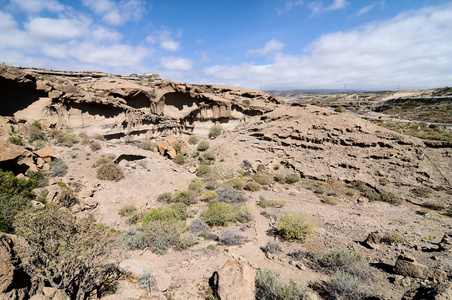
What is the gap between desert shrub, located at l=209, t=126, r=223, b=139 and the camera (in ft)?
69.7

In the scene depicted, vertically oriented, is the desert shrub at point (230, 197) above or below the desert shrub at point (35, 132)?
below

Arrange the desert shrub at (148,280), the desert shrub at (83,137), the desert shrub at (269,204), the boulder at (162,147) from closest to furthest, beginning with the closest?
the desert shrub at (148,280)
the desert shrub at (269,204)
the desert shrub at (83,137)
the boulder at (162,147)

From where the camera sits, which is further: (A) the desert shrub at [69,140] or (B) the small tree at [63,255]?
(A) the desert shrub at [69,140]

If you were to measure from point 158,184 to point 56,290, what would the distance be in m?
8.88

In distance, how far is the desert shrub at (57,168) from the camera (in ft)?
34.9

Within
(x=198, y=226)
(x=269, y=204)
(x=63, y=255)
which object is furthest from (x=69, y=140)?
(x=269, y=204)


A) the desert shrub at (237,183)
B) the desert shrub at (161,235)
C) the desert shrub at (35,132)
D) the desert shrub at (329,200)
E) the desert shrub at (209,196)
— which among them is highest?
the desert shrub at (35,132)

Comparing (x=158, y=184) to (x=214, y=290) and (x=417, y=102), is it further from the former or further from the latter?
(x=417, y=102)

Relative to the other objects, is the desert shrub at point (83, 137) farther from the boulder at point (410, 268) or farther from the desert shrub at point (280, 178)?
the boulder at point (410, 268)

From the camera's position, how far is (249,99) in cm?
2381

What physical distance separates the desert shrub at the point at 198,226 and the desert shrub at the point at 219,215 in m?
Result: 0.37

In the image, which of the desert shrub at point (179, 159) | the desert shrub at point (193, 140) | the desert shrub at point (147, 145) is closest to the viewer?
the desert shrub at point (179, 159)

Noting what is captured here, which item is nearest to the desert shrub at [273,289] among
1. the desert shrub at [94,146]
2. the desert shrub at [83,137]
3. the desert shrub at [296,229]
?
the desert shrub at [296,229]

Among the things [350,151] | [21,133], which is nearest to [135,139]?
[21,133]
